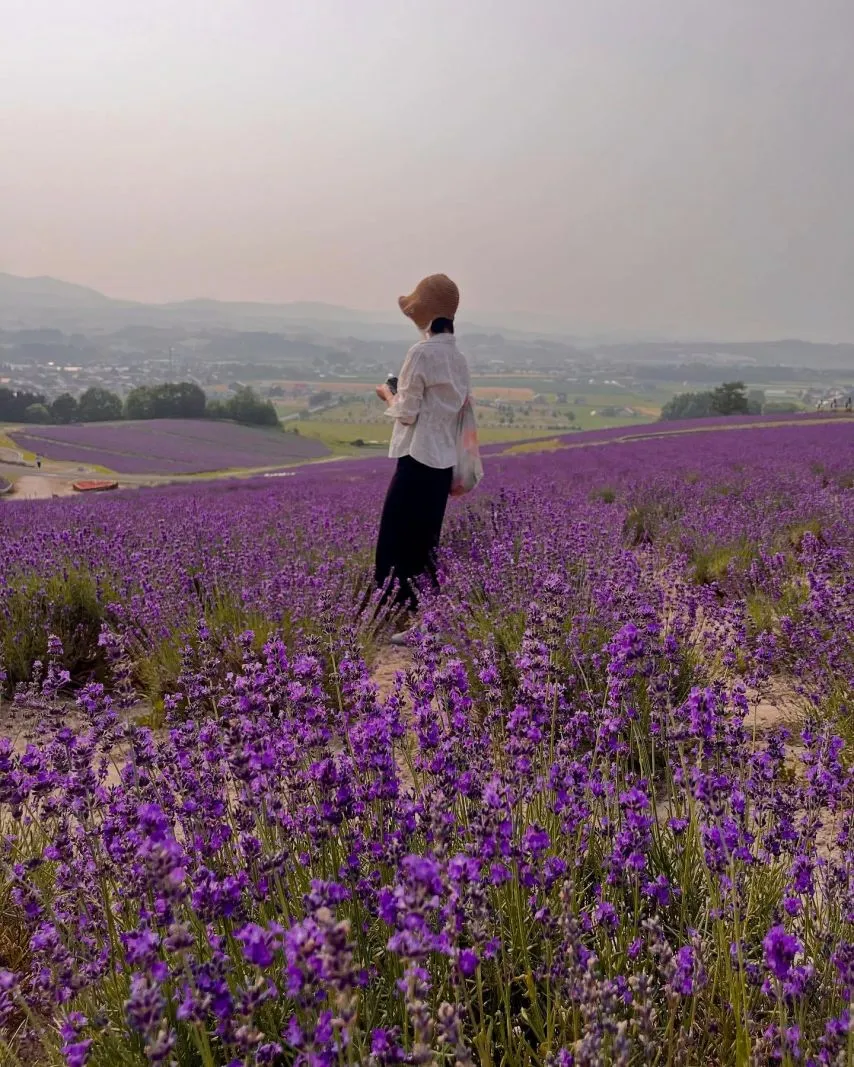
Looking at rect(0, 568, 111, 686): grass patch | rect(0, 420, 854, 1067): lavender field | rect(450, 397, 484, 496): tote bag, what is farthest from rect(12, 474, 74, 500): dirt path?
rect(0, 420, 854, 1067): lavender field

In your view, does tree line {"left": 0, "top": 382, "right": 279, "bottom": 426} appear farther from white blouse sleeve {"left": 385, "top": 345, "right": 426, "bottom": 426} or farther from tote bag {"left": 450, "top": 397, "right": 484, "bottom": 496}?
white blouse sleeve {"left": 385, "top": 345, "right": 426, "bottom": 426}

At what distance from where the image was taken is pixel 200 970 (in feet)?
3.71

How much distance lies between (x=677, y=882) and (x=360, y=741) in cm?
89

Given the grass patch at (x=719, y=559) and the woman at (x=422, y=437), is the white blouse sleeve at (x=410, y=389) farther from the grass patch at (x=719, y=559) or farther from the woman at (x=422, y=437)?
the grass patch at (x=719, y=559)

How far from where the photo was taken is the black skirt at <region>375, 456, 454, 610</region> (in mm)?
4730

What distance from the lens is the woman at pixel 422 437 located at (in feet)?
14.7

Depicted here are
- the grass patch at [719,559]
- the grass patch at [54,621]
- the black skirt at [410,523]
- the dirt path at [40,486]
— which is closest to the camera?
the grass patch at [54,621]

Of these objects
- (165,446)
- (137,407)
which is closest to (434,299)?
(165,446)

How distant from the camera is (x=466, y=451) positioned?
4828mm

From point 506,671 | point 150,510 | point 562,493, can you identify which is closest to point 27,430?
point 150,510

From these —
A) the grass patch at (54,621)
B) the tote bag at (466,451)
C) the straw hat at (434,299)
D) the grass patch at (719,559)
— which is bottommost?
the grass patch at (54,621)

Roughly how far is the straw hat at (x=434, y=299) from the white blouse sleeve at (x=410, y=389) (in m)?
0.25

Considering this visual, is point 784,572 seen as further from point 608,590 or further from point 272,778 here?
point 272,778

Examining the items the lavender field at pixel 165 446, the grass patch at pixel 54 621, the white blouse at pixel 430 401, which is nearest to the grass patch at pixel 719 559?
the white blouse at pixel 430 401
